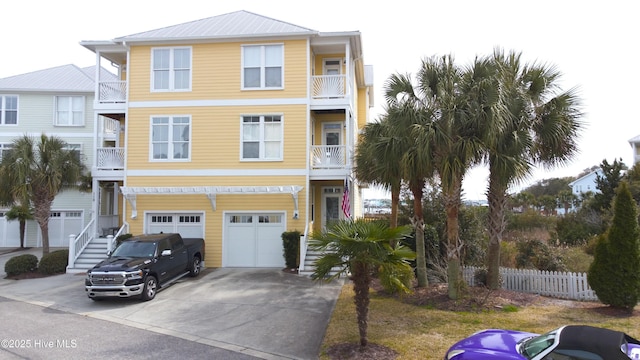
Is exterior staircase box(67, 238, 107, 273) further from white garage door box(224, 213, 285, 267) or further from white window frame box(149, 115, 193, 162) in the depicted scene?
white garage door box(224, 213, 285, 267)

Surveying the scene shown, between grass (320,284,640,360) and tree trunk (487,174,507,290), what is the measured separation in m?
1.60

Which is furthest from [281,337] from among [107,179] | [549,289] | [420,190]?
[107,179]

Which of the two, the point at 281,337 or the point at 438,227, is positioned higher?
→ the point at 438,227

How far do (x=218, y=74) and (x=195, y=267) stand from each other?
26.5 feet

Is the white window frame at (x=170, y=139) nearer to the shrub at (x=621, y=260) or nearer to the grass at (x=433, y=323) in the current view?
the grass at (x=433, y=323)

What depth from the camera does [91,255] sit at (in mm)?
17672

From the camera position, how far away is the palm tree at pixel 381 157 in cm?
1187

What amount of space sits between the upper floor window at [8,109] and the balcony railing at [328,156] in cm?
1957

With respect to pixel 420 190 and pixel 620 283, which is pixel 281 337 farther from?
pixel 620 283

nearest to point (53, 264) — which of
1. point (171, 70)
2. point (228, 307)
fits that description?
point (171, 70)

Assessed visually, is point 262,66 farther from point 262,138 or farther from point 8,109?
point 8,109

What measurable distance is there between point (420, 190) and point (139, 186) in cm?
1189

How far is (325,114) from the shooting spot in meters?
20.3

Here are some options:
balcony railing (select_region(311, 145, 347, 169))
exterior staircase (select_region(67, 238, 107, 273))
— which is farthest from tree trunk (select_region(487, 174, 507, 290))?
exterior staircase (select_region(67, 238, 107, 273))
